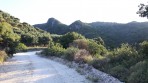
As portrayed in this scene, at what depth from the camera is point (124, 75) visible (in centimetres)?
1961

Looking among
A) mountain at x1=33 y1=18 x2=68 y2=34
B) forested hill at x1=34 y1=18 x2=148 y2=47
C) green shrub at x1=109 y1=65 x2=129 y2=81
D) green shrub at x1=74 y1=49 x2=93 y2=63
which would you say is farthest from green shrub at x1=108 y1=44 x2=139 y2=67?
mountain at x1=33 y1=18 x2=68 y2=34

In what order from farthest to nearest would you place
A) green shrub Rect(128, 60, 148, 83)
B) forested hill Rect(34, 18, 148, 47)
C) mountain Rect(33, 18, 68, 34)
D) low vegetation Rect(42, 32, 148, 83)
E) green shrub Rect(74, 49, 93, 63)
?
mountain Rect(33, 18, 68, 34)
forested hill Rect(34, 18, 148, 47)
green shrub Rect(74, 49, 93, 63)
low vegetation Rect(42, 32, 148, 83)
green shrub Rect(128, 60, 148, 83)

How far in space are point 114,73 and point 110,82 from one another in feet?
10.2

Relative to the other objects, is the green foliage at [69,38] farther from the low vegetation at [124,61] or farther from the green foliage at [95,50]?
the low vegetation at [124,61]

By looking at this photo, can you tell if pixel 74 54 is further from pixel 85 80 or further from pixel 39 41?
pixel 39 41

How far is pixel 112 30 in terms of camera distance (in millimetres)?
88062

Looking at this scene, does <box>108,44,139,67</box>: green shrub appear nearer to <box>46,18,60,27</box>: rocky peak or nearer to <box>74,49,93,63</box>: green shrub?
<box>74,49,93,63</box>: green shrub

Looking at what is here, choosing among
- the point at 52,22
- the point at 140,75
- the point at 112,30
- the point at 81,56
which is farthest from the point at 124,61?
the point at 52,22

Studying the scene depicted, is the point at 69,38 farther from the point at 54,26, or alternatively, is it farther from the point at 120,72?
the point at 54,26

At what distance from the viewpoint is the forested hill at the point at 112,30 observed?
219 ft

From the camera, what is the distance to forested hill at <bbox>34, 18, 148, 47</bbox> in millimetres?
66800

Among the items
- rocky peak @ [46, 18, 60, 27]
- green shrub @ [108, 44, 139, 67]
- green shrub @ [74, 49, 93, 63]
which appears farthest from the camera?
rocky peak @ [46, 18, 60, 27]

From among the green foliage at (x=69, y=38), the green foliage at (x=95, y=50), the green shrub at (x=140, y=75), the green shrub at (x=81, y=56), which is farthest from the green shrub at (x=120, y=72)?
the green foliage at (x=69, y=38)

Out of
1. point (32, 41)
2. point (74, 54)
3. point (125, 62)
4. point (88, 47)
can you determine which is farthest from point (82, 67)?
point (32, 41)
